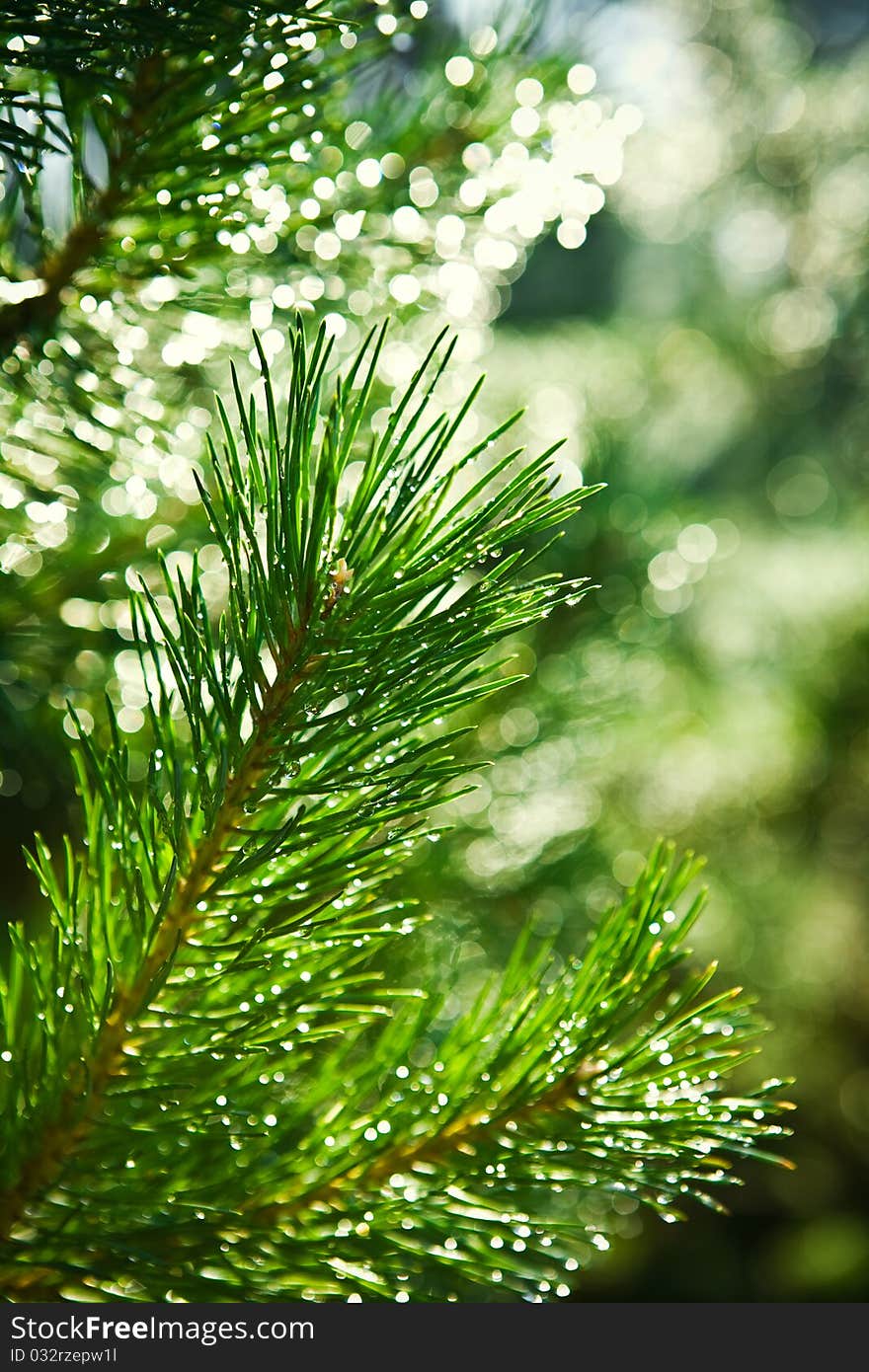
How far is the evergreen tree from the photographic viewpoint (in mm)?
166

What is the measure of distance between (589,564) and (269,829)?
284 mm

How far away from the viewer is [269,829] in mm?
186

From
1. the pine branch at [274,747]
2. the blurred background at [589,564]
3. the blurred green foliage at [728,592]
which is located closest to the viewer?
the pine branch at [274,747]

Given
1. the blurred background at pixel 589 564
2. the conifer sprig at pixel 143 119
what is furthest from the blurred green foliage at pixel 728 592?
the conifer sprig at pixel 143 119

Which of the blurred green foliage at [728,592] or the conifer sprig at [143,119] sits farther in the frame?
the blurred green foliage at [728,592]

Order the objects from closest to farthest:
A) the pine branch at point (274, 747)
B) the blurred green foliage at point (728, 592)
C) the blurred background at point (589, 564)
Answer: the pine branch at point (274, 747) → the blurred background at point (589, 564) → the blurred green foliage at point (728, 592)

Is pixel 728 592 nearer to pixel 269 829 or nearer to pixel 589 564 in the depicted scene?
pixel 589 564

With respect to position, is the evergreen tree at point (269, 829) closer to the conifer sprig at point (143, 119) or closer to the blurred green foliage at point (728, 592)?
the conifer sprig at point (143, 119)

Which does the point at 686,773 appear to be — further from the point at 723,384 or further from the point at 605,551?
the point at 723,384

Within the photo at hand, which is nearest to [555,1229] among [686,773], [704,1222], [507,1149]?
[507,1149]

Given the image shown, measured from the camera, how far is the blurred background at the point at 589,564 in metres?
0.28

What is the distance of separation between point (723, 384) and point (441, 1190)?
1203mm

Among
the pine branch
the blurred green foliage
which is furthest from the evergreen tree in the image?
the blurred green foliage

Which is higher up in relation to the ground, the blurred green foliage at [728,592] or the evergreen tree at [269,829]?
the blurred green foliage at [728,592]
